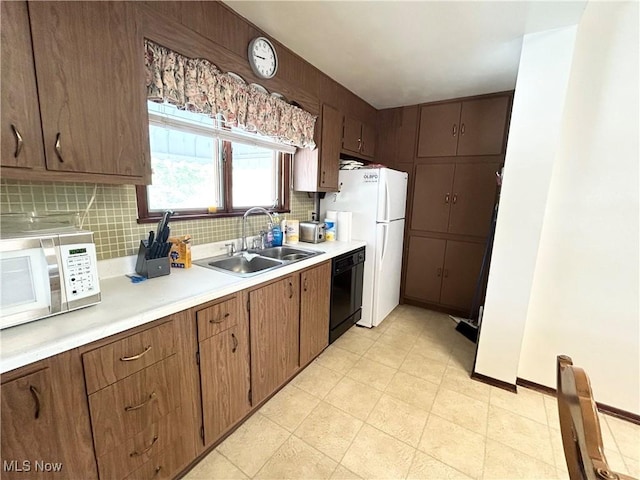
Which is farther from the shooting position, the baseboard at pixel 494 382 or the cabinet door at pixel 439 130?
the cabinet door at pixel 439 130

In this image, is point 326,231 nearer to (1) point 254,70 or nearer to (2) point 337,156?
(2) point 337,156

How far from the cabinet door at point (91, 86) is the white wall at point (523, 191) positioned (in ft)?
7.03

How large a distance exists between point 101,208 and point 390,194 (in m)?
2.24

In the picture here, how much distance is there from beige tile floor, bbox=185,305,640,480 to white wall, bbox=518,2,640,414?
412 millimetres

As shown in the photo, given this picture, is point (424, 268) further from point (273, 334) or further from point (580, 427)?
point (580, 427)

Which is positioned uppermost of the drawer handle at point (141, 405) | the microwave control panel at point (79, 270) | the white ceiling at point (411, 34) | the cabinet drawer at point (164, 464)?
the white ceiling at point (411, 34)

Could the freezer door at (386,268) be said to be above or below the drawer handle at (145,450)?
above

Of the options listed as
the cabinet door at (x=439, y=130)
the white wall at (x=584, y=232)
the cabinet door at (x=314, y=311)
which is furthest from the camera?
the cabinet door at (x=439, y=130)

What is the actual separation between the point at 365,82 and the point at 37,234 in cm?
255

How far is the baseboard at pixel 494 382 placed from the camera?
2.01 meters

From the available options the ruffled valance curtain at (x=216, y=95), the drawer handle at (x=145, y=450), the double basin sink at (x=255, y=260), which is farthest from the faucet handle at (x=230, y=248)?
the drawer handle at (x=145, y=450)

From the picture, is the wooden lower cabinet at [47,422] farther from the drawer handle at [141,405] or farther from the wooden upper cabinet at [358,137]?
the wooden upper cabinet at [358,137]

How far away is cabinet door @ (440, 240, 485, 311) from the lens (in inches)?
118

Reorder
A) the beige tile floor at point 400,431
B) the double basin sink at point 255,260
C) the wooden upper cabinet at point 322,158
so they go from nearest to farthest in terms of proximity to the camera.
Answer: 1. the beige tile floor at point 400,431
2. the double basin sink at point 255,260
3. the wooden upper cabinet at point 322,158
